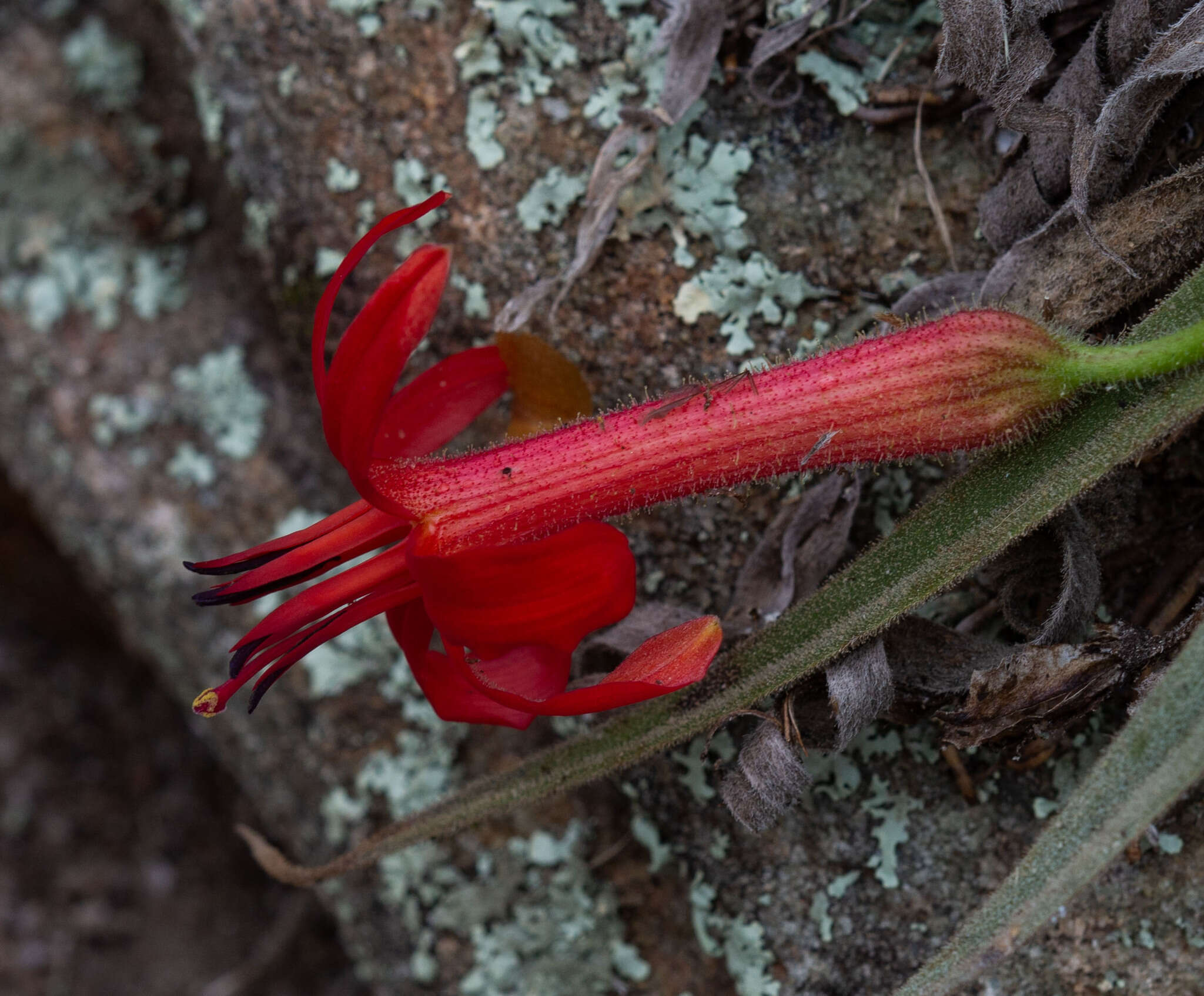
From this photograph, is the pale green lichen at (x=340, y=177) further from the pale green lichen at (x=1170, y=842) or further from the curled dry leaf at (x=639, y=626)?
the pale green lichen at (x=1170, y=842)

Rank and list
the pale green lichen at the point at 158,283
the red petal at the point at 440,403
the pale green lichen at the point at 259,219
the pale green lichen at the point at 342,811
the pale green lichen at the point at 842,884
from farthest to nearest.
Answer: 1. the pale green lichen at the point at 158,283
2. the pale green lichen at the point at 342,811
3. the pale green lichen at the point at 259,219
4. the pale green lichen at the point at 842,884
5. the red petal at the point at 440,403

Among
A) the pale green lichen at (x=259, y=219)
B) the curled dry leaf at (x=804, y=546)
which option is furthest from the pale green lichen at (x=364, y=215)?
the curled dry leaf at (x=804, y=546)

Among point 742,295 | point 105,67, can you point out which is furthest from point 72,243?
point 742,295

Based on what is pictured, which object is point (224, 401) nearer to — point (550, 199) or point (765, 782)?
point (550, 199)

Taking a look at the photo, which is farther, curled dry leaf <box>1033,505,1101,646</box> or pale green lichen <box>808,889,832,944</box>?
pale green lichen <box>808,889,832,944</box>

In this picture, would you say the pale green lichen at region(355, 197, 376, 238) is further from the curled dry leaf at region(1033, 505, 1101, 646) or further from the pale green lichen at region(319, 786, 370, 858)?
the curled dry leaf at region(1033, 505, 1101, 646)

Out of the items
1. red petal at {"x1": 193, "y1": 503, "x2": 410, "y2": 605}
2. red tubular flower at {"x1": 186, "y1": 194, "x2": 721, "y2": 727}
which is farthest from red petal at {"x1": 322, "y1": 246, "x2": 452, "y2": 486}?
red petal at {"x1": 193, "y1": 503, "x2": 410, "y2": 605}

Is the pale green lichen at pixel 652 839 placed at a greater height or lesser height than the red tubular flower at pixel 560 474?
lesser
